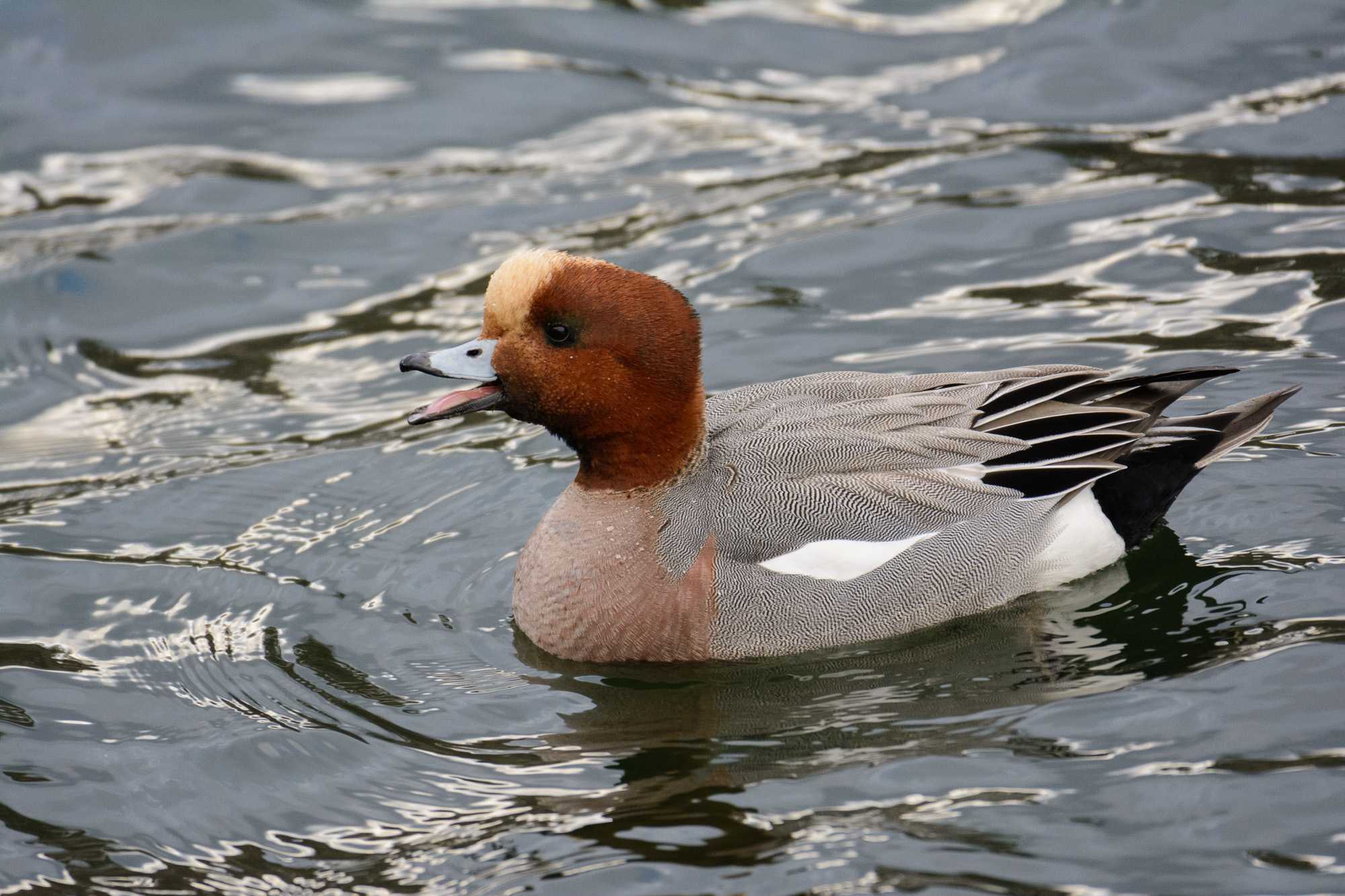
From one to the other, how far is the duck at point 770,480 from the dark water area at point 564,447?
Answer: 0.57ft

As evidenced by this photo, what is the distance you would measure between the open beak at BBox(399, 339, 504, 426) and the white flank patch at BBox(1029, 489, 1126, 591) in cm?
203

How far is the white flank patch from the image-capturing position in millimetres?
5789

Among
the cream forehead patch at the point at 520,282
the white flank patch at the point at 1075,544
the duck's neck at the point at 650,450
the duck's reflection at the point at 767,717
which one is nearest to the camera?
the duck's reflection at the point at 767,717

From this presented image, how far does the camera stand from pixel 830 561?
550 cm

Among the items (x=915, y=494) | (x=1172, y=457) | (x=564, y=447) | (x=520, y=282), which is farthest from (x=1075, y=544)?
(x=564, y=447)

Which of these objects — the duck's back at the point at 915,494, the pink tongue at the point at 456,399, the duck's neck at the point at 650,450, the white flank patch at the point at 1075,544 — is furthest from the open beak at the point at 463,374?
the white flank patch at the point at 1075,544

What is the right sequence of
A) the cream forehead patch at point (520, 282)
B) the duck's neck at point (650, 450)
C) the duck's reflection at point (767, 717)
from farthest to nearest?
the duck's neck at point (650, 450)
the cream forehead patch at point (520, 282)
the duck's reflection at point (767, 717)

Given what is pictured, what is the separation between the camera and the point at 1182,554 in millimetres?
5973

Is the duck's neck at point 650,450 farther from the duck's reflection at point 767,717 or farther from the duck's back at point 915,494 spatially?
the duck's reflection at point 767,717

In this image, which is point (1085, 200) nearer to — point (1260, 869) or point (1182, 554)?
point (1182, 554)

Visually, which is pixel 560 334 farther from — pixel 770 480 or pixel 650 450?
pixel 770 480

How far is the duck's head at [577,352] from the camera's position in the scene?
544 centimetres

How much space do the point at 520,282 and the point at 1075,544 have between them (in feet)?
7.29

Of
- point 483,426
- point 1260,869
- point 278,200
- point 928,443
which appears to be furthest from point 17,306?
point 1260,869
